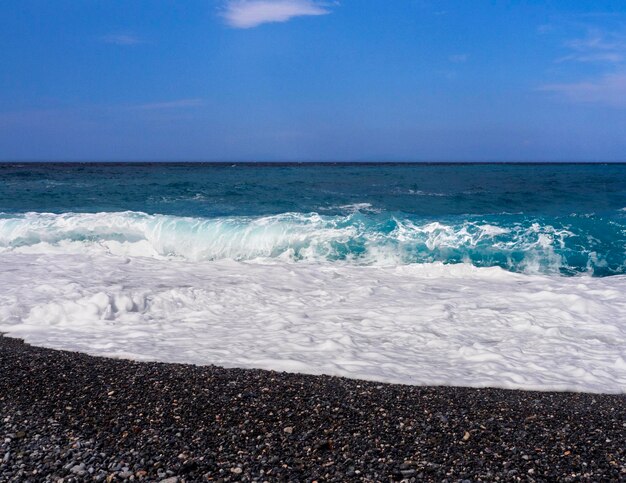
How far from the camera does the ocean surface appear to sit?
5.63 meters

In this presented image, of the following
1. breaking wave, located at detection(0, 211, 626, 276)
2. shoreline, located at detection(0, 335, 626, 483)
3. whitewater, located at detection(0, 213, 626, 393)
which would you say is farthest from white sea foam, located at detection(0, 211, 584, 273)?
shoreline, located at detection(0, 335, 626, 483)

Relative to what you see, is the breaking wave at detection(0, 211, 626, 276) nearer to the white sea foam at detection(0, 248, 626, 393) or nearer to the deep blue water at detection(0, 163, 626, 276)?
the deep blue water at detection(0, 163, 626, 276)

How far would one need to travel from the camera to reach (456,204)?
21.1m

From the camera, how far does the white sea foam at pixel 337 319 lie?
5.41 m

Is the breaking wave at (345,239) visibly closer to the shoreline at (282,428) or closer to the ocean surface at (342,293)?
the ocean surface at (342,293)

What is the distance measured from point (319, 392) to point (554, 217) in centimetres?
1391

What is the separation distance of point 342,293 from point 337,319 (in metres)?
1.43

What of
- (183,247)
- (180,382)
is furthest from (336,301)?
(183,247)

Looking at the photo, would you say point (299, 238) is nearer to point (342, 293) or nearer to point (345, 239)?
point (345, 239)

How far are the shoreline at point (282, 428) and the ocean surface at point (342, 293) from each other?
62cm

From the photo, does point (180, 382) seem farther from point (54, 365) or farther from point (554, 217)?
point (554, 217)

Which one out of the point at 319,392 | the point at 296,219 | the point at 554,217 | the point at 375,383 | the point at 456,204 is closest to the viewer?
the point at 319,392

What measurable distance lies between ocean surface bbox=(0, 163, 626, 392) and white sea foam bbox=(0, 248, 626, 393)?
0.03 metres

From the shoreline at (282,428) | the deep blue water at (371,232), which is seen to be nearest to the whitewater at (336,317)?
the shoreline at (282,428)
